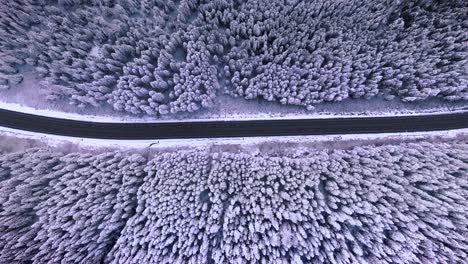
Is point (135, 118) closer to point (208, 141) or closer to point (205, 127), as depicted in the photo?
point (205, 127)

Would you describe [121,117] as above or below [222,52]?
below

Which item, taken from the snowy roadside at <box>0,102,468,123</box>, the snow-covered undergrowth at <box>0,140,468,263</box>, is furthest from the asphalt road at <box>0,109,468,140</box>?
the snow-covered undergrowth at <box>0,140,468,263</box>

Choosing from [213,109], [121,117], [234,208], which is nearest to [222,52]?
[213,109]

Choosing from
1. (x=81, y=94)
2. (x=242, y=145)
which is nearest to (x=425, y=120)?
(x=242, y=145)

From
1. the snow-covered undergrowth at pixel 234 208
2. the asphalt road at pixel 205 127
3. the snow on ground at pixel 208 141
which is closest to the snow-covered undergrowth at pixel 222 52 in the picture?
the asphalt road at pixel 205 127

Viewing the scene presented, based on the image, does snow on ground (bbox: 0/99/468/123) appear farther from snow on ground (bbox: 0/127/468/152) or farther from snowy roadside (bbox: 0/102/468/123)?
snow on ground (bbox: 0/127/468/152)

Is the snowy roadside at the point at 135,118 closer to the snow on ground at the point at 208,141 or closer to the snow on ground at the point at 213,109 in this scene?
the snow on ground at the point at 213,109
